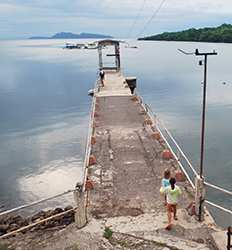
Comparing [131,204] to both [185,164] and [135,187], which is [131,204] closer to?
[135,187]

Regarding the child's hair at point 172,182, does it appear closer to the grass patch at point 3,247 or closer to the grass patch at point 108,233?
the grass patch at point 108,233

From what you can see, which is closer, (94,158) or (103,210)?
(103,210)

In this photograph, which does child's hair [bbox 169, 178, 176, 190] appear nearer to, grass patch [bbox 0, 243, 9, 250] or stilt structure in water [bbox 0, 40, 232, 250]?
stilt structure in water [bbox 0, 40, 232, 250]

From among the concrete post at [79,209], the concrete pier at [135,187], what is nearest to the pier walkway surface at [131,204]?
the concrete pier at [135,187]

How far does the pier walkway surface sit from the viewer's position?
444 inches

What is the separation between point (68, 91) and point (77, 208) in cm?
5795

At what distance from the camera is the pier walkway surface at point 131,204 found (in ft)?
37.0

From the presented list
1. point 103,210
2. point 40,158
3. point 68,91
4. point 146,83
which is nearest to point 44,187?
point 40,158

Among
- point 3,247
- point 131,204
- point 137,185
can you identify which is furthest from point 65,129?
point 3,247

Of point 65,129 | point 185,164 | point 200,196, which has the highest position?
point 200,196

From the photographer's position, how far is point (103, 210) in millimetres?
13109

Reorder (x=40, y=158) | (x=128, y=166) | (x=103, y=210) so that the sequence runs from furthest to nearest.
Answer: (x=40, y=158) < (x=128, y=166) < (x=103, y=210)

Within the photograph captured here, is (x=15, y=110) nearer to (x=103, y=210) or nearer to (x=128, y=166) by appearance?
(x=128, y=166)

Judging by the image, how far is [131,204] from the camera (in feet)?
44.3
